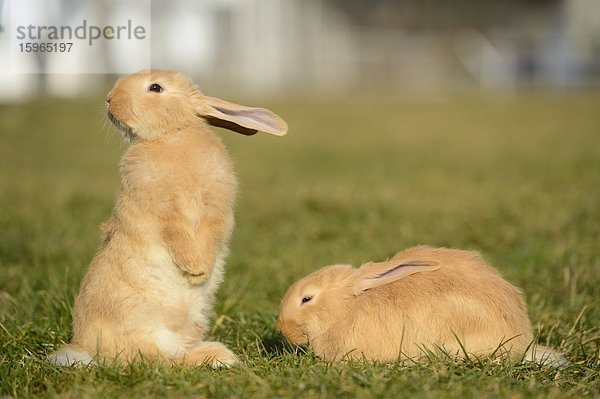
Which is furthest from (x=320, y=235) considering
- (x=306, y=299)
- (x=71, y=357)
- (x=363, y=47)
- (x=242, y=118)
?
(x=363, y=47)

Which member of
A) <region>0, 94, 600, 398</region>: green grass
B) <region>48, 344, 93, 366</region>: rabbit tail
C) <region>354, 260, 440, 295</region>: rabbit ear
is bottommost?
<region>0, 94, 600, 398</region>: green grass

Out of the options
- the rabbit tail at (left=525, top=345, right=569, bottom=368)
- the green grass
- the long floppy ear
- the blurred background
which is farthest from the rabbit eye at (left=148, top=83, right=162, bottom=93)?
the blurred background

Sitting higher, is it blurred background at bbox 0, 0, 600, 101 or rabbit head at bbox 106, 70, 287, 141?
rabbit head at bbox 106, 70, 287, 141

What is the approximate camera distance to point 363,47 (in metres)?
33.5

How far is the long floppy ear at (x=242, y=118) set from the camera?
3094 millimetres

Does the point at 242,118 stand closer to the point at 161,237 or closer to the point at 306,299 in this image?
the point at 161,237

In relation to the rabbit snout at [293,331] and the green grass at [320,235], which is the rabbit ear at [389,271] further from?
the green grass at [320,235]

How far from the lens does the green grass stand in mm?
2693

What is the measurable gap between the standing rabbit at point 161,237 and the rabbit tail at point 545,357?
1068 mm

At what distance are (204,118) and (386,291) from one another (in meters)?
0.94

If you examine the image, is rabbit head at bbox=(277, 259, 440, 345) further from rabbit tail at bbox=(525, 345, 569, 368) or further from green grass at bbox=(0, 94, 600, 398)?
rabbit tail at bbox=(525, 345, 569, 368)

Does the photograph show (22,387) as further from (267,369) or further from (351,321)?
(351,321)

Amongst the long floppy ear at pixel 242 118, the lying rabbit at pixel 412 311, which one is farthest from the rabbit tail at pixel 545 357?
the long floppy ear at pixel 242 118

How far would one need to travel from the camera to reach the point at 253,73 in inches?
1012
